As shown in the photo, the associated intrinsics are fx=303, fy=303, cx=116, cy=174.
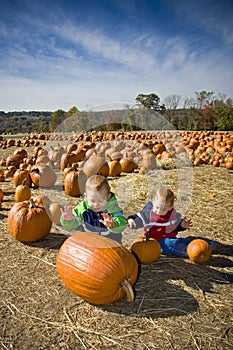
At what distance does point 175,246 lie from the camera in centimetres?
367

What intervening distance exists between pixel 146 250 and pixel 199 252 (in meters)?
0.59

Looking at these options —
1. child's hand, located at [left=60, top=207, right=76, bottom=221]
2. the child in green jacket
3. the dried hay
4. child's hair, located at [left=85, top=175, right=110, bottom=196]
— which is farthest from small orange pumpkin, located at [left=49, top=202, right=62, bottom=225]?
child's hair, located at [left=85, top=175, right=110, bottom=196]

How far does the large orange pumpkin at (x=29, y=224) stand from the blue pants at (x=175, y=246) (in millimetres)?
1560

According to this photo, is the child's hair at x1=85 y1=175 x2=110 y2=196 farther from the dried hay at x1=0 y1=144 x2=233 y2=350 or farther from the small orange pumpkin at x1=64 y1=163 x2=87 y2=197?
the small orange pumpkin at x1=64 y1=163 x2=87 y2=197

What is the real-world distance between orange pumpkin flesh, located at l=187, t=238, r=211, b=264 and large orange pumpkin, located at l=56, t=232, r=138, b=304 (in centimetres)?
91

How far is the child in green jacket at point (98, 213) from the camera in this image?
11.0 feet

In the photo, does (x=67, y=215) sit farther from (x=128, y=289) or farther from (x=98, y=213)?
(x=128, y=289)

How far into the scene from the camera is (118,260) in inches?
108

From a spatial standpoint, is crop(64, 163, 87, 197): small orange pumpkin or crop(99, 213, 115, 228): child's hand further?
crop(64, 163, 87, 197): small orange pumpkin

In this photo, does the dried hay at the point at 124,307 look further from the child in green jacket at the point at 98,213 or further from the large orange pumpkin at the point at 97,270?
the child in green jacket at the point at 98,213

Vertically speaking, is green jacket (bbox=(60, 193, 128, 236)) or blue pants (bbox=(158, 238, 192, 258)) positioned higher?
green jacket (bbox=(60, 193, 128, 236))

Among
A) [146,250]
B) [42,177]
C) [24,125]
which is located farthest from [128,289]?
[24,125]

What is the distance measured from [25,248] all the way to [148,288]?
67.5 inches

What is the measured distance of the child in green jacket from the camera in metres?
3.37
